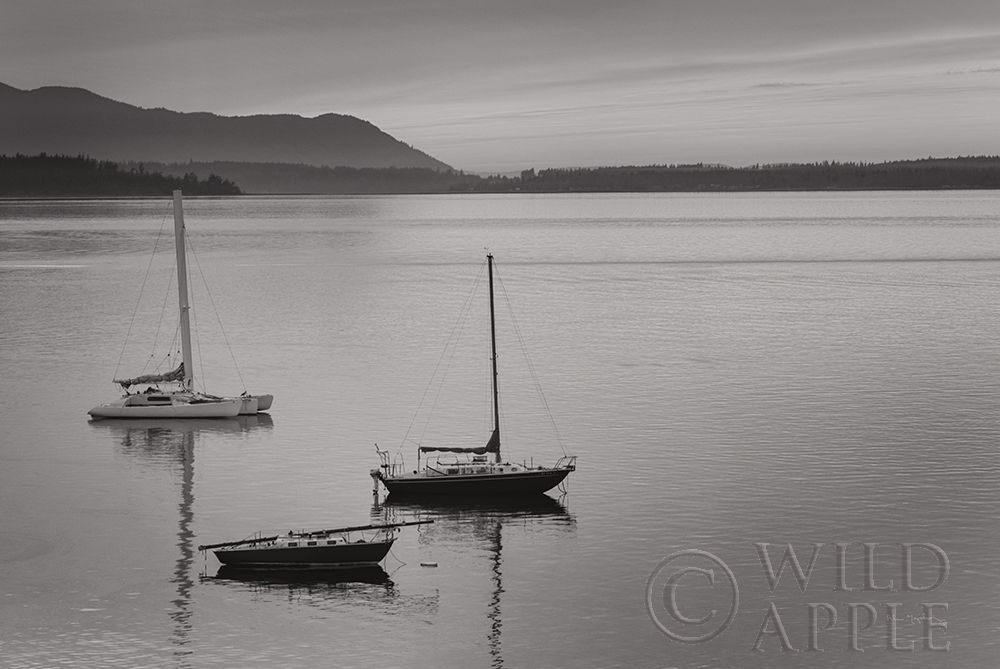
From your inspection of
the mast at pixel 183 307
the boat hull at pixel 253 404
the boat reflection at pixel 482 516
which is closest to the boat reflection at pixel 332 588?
the boat reflection at pixel 482 516

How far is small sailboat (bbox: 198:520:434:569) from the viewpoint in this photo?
154 feet

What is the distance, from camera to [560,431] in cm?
7131

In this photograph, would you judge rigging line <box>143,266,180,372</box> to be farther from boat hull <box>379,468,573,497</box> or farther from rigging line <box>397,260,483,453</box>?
boat hull <box>379,468,573,497</box>

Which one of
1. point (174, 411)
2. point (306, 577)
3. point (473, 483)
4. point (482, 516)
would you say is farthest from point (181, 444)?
point (306, 577)

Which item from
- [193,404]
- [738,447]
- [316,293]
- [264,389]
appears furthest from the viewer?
[316,293]

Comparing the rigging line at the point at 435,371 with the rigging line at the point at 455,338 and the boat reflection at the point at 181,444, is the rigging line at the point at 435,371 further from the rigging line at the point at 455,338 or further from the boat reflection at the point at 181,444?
the boat reflection at the point at 181,444

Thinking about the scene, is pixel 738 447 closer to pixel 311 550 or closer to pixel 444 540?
pixel 444 540

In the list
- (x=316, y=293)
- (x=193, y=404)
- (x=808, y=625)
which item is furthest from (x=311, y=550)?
(x=316, y=293)

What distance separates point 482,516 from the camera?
178 feet

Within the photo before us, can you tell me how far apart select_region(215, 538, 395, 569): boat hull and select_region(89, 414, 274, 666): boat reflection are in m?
1.92

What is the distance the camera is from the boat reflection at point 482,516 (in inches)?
2016

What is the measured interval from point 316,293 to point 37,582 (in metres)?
111

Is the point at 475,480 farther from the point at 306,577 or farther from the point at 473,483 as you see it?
the point at 306,577

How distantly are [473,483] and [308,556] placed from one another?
10983mm
